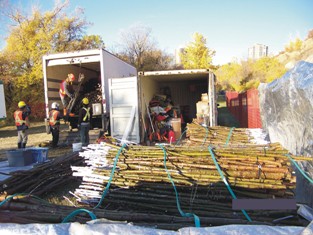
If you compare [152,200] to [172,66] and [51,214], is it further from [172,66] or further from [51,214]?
[172,66]

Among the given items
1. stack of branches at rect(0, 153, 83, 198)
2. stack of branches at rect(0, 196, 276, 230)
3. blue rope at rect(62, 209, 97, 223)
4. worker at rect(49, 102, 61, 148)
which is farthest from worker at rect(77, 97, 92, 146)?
blue rope at rect(62, 209, 97, 223)

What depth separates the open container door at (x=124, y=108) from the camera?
9.65 meters

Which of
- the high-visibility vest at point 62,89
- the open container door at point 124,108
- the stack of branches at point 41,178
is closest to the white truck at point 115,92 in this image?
the open container door at point 124,108

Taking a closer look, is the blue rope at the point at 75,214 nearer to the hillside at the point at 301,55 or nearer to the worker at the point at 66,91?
the worker at the point at 66,91

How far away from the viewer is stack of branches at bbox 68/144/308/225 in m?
3.14

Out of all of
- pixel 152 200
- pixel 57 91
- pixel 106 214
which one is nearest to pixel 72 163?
pixel 152 200

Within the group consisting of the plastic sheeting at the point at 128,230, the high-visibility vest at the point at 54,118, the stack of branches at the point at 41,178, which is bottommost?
the stack of branches at the point at 41,178

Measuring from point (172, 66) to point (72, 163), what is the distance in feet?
120

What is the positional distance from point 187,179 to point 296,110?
6.02ft

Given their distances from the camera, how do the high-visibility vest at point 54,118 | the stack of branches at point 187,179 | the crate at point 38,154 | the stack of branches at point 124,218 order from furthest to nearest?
the high-visibility vest at point 54,118
the crate at point 38,154
the stack of branches at point 187,179
the stack of branches at point 124,218

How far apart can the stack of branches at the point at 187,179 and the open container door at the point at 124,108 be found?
18.6 feet

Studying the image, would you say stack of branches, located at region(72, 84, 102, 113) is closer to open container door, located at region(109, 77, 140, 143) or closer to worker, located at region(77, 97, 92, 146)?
open container door, located at region(109, 77, 140, 143)

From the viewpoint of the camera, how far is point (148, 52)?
129 ft

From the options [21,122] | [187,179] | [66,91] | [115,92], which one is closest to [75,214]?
[187,179]
